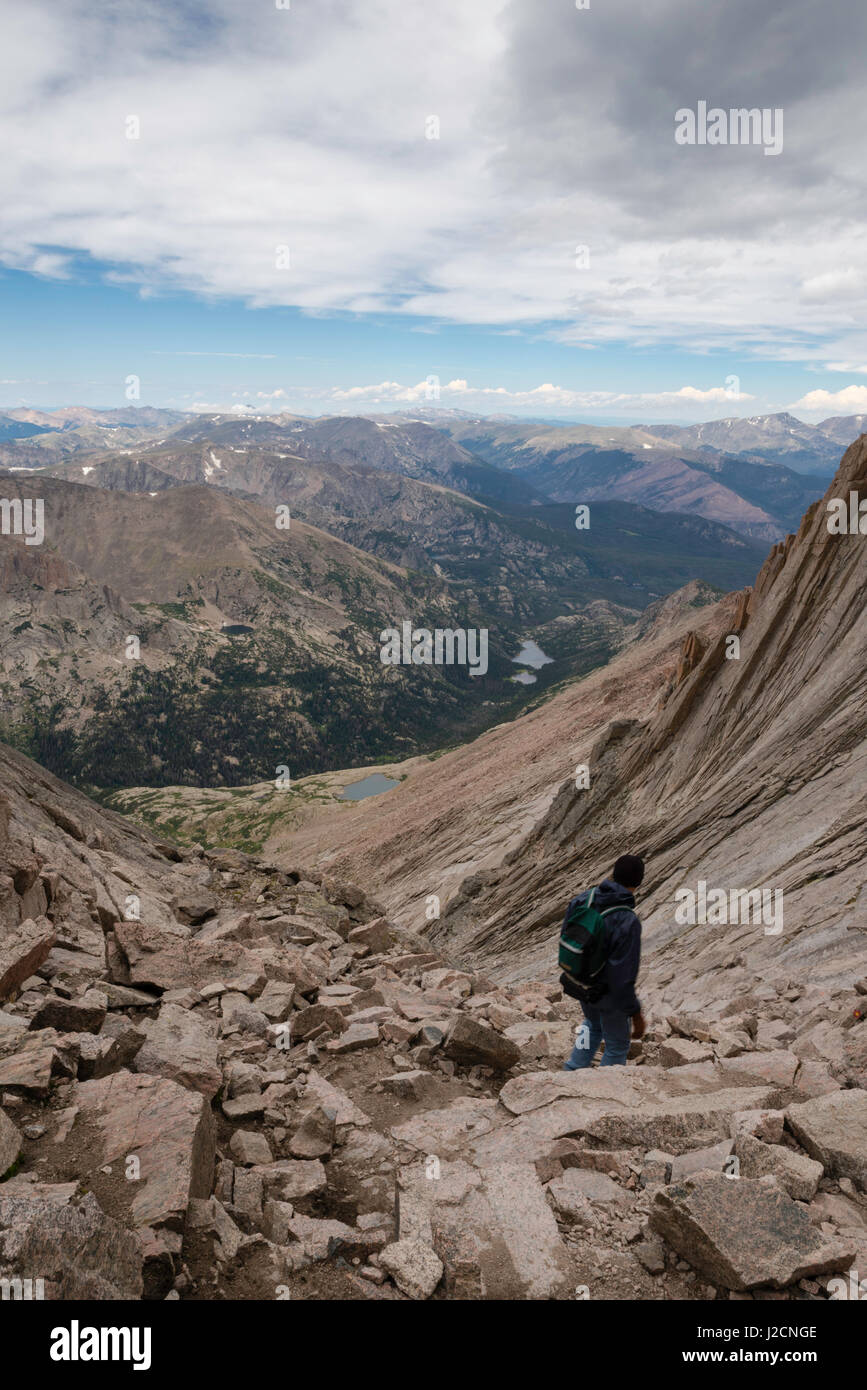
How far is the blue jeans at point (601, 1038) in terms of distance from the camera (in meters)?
14.5

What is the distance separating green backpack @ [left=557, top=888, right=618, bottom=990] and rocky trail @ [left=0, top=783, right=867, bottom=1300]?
2.03m

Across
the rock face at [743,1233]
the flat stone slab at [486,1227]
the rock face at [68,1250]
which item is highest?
the rock face at [68,1250]

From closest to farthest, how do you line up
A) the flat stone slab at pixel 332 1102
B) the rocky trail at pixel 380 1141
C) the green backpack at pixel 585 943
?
the rocky trail at pixel 380 1141, the flat stone slab at pixel 332 1102, the green backpack at pixel 585 943

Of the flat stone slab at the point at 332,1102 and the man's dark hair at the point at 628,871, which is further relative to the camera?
the man's dark hair at the point at 628,871

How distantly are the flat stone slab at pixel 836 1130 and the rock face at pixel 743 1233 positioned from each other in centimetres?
146

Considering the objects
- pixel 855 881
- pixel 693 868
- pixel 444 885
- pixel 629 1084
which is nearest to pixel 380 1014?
pixel 629 1084

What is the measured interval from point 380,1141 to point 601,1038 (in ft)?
18.2

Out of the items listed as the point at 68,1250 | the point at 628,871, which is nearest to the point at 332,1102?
the point at 68,1250

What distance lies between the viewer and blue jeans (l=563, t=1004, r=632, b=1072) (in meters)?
14.5

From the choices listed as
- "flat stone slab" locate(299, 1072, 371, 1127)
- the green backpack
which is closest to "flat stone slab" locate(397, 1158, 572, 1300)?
"flat stone slab" locate(299, 1072, 371, 1127)

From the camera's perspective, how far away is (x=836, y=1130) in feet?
33.4

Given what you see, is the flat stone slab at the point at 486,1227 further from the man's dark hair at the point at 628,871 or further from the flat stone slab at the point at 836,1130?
the man's dark hair at the point at 628,871

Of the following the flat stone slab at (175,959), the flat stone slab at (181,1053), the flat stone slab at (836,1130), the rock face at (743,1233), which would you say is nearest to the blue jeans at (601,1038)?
the flat stone slab at (836,1130)
